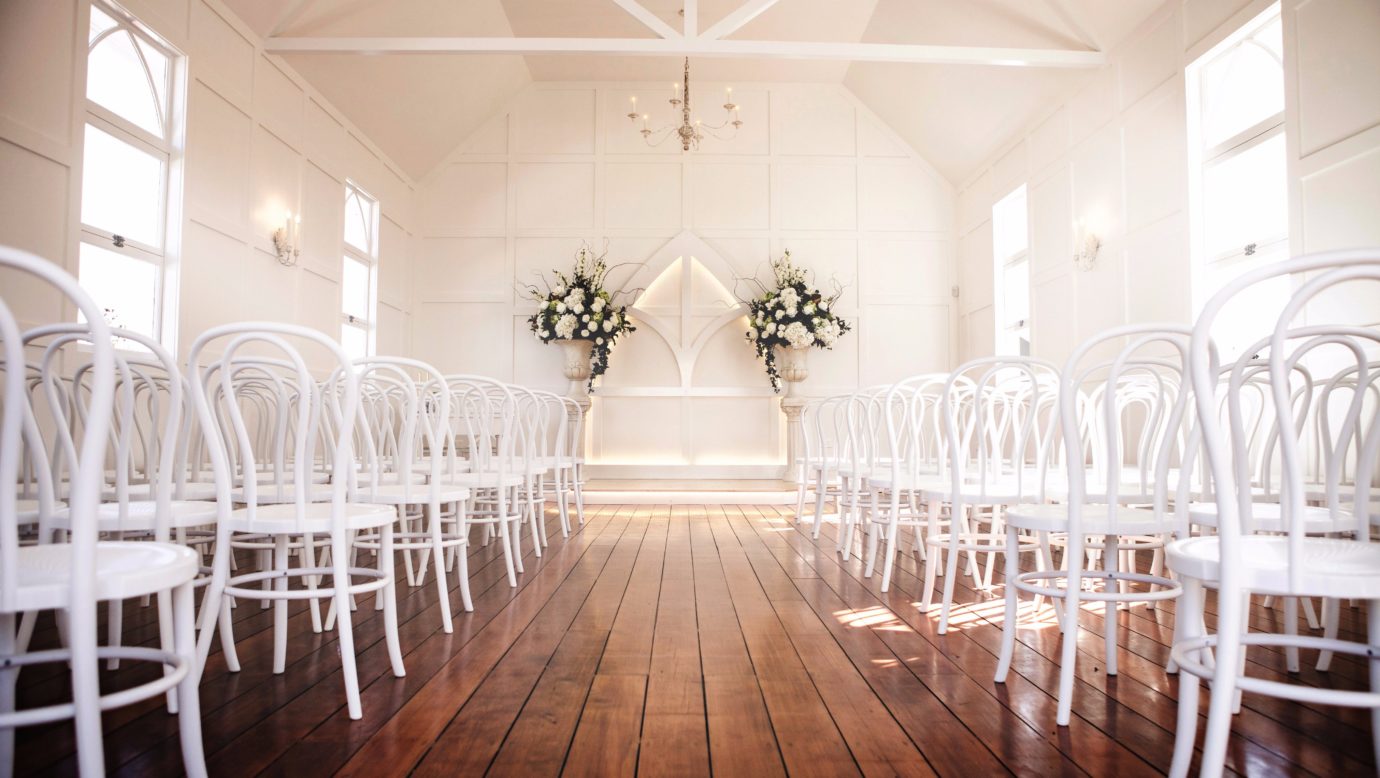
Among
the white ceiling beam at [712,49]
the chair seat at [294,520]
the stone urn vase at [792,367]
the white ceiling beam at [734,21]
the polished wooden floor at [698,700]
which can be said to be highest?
the white ceiling beam at [734,21]

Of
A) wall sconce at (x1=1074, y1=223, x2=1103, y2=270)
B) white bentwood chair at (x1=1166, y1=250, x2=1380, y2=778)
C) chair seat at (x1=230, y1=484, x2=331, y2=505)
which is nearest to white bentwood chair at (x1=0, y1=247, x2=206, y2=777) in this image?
chair seat at (x1=230, y1=484, x2=331, y2=505)

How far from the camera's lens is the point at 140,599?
2955 millimetres

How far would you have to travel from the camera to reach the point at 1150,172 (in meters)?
5.04

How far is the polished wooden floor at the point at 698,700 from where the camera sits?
153 centimetres

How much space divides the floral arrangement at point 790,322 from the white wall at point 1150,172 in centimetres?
151

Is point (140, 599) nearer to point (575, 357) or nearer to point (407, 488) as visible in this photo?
point (407, 488)

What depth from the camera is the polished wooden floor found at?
5.01ft

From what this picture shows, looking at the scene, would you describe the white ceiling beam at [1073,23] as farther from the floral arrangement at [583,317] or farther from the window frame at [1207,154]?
the floral arrangement at [583,317]

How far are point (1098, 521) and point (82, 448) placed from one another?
198 centimetres

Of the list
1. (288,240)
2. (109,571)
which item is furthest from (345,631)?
(288,240)

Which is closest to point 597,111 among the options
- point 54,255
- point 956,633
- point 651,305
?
point 651,305

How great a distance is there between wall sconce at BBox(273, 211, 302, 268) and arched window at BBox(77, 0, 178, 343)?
3.25ft

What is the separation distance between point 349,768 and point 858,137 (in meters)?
Result: 7.99

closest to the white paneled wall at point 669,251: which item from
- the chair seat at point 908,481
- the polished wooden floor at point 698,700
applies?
the chair seat at point 908,481
